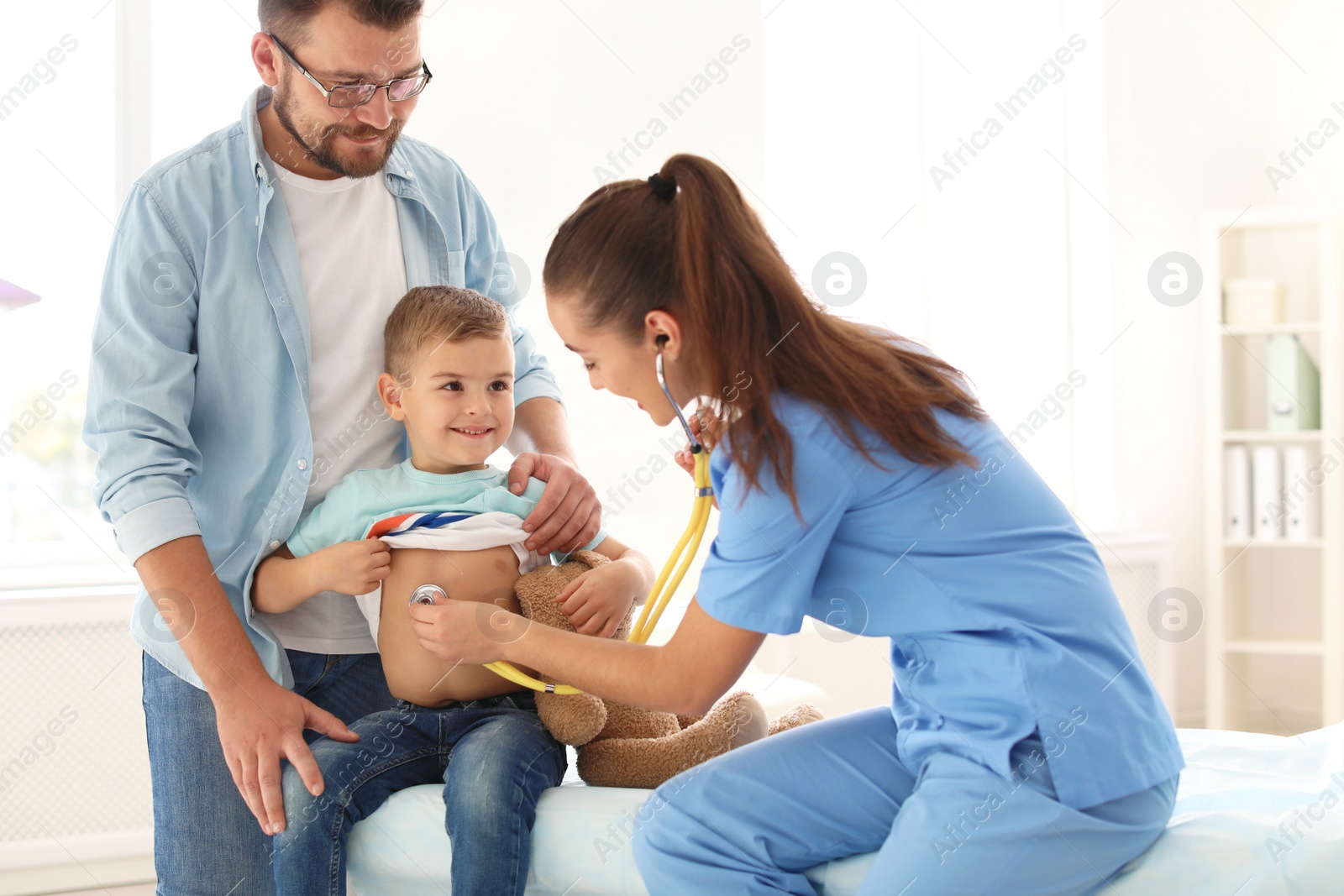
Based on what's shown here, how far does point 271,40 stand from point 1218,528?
11.3 ft

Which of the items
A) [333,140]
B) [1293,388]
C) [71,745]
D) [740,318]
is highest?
[333,140]

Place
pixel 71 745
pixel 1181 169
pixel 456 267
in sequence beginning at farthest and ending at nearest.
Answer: pixel 1181 169 < pixel 71 745 < pixel 456 267

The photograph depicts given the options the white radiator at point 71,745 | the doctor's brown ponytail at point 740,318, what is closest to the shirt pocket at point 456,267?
the doctor's brown ponytail at point 740,318

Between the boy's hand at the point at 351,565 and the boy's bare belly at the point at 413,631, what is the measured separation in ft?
0.21

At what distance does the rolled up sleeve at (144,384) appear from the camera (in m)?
1.36

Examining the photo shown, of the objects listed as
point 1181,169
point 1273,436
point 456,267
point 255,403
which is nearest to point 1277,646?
point 1273,436

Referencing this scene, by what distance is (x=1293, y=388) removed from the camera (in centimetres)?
366

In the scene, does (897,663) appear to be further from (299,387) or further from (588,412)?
(588,412)

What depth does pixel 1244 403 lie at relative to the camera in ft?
13.0

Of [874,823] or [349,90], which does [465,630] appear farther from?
[349,90]

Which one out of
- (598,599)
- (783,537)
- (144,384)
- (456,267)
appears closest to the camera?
(783,537)

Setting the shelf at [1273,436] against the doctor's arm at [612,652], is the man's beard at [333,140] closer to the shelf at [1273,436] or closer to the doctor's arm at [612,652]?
the doctor's arm at [612,652]

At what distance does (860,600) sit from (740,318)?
0.35 metres

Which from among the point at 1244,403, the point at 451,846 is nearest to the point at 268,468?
the point at 451,846
